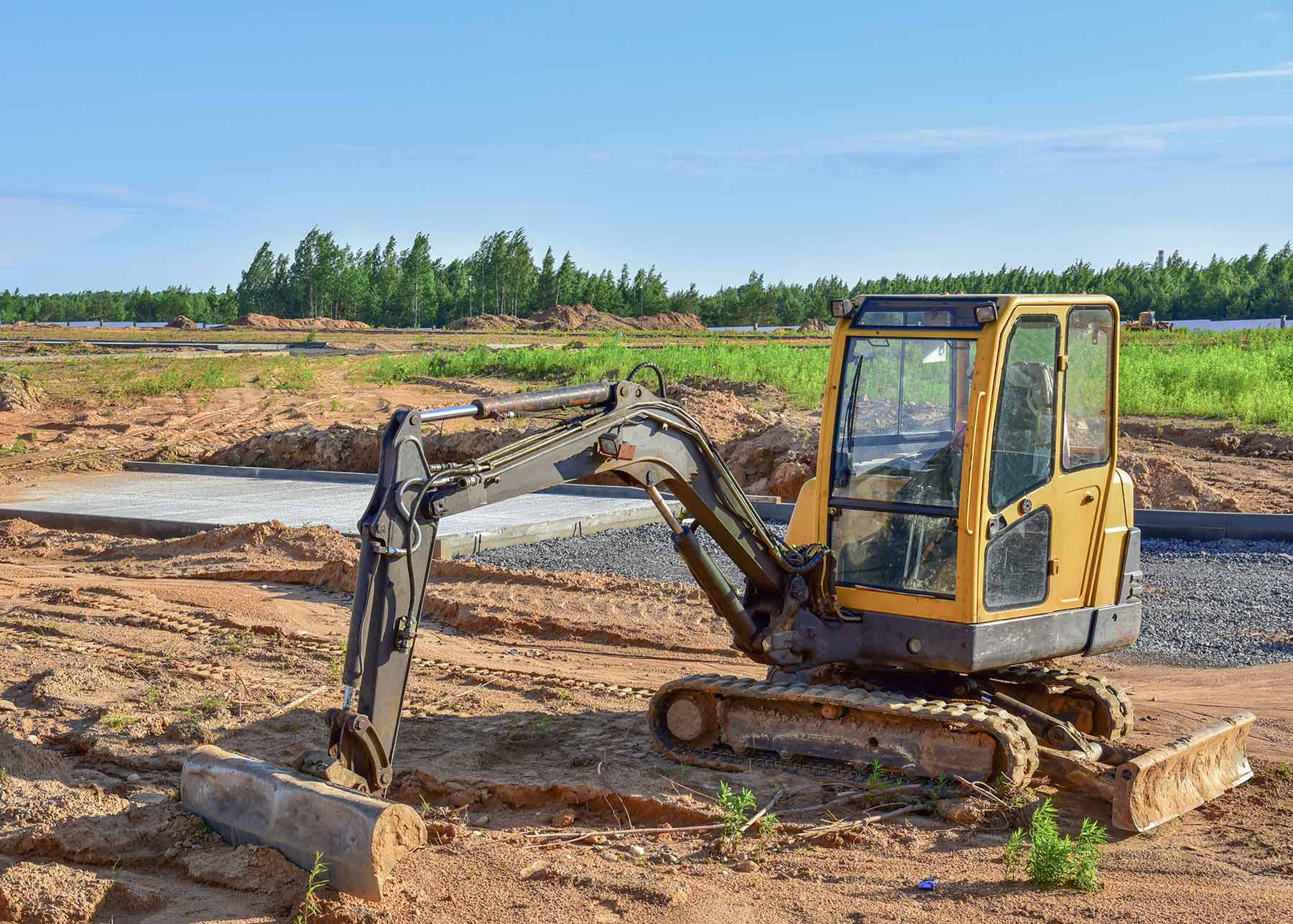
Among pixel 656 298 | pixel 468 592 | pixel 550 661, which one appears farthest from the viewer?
pixel 656 298

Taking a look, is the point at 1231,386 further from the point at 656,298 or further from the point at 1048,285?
the point at 656,298

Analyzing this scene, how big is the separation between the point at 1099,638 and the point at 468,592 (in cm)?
626

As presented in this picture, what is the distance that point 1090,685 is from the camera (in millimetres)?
7633

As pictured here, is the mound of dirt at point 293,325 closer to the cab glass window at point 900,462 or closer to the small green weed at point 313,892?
the cab glass window at point 900,462

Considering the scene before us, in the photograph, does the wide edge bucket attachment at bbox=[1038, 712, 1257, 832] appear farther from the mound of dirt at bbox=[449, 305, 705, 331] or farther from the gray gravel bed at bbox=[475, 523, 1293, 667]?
the mound of dirt at bbox=[449, 305, 705, 331]

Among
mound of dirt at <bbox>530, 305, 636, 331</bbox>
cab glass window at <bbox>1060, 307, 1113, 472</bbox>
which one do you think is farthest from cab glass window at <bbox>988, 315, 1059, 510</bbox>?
mound of dirt at <bbox>530, 305, 636, 331</bbox>

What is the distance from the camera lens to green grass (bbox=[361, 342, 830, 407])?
30219mm

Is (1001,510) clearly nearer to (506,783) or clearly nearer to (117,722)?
(506,783)

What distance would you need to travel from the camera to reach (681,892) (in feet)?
17.8

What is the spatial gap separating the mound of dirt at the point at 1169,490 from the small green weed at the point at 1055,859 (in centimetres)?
1133

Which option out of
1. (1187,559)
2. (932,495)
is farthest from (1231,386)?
(932,495)

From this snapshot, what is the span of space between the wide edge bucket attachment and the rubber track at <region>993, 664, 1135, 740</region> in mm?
321

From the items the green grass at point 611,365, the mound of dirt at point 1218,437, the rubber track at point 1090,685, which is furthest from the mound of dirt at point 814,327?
the rubber track at point 1090,685

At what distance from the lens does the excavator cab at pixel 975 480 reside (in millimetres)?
6621
